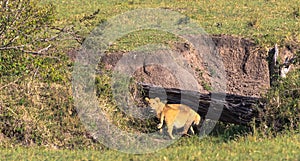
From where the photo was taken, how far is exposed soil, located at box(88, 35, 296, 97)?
56.3 ft

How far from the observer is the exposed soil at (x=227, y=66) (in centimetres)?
1716

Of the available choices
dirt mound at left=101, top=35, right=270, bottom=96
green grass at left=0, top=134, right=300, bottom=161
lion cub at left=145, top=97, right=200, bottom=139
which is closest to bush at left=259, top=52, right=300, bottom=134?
green grass at left=0, top=134, right=300, bottom=161

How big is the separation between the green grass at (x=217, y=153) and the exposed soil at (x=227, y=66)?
585 cm

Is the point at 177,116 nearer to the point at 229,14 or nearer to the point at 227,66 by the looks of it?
the point at 227,66

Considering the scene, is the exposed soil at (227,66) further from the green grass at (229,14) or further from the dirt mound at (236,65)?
the green grass at (229,14)

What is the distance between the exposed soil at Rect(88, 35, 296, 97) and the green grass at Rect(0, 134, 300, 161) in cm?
585

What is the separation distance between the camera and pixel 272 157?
9250mm

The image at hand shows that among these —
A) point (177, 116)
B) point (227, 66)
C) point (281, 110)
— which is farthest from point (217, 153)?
point (227, 66)

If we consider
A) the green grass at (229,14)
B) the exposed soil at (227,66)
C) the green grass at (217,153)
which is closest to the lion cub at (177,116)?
the green grass at (217,153)

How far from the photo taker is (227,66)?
752 inches

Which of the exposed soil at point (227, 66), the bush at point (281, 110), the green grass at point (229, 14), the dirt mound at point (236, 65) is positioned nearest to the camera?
the bush at point (281, 110)

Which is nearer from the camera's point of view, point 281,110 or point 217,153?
point 217,153

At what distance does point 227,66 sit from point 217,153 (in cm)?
957

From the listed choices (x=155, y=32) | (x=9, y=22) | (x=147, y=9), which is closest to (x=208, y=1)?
A: (x=147, y=9)
